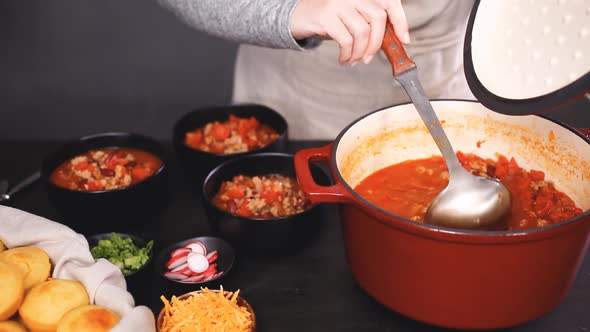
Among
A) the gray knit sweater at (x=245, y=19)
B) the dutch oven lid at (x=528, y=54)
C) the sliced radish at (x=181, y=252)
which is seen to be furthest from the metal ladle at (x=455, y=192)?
the sliced radish at (x=181, y=252)

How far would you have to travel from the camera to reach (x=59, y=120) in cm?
480

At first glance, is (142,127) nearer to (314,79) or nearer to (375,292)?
(314,79)

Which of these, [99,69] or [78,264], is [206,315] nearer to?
[78,264]

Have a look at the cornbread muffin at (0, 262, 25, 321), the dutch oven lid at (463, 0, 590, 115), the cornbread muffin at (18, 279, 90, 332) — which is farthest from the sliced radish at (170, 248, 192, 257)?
the dutch oven lid at (463, 0, 590, 115)

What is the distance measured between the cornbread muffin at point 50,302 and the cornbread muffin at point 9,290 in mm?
19

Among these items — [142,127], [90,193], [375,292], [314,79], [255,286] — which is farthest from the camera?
[142,127]

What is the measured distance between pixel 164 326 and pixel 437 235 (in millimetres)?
634

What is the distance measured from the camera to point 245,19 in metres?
1.91

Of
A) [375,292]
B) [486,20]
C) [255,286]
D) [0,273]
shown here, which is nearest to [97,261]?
[0,273]

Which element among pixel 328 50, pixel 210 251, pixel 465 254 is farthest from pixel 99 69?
pixel 465 254

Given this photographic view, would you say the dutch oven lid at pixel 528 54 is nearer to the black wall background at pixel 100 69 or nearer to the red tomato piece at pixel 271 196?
the red tomato piece at pixel 271 196

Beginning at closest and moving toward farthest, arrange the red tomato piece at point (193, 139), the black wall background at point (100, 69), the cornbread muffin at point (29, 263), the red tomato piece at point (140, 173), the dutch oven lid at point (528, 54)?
1. the dutch oven lid at point (528, 54)
2. the cornbread muffin at point (29, 263)
3. the red tomato piece at point (140, 173)
4. the red tomato piece at point (193, 139)
5. the black wall background at point (100, 69)

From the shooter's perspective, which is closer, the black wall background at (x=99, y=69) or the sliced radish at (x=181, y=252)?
the sliced radish at (x=181, y=252)

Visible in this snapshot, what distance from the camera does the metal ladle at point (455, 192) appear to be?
151 centimetres
